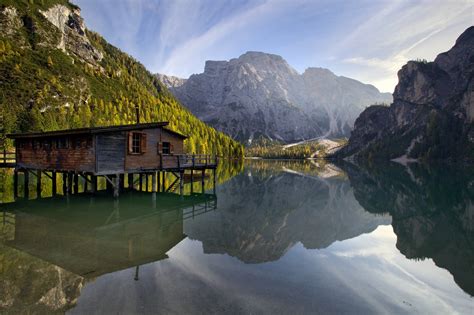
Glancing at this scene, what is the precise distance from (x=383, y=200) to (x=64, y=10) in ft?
691

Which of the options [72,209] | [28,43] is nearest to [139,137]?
[72,209]

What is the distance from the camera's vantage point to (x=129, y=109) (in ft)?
509

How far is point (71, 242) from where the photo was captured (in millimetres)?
17297

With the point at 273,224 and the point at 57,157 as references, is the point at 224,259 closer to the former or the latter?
the point at 273,224

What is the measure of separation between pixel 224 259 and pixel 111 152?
1709 cm

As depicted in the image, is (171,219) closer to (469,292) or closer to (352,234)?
(352,234)

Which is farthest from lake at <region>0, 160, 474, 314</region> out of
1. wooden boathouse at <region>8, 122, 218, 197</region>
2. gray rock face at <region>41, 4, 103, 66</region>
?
gray rock face at <region>41, 4, 103, 66</region>

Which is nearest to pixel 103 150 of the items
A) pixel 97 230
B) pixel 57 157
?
pixel 57 157

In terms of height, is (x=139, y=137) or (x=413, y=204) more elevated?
(x=139, y=137)

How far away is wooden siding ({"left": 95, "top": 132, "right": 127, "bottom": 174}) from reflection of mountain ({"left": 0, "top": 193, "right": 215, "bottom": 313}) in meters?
3.48

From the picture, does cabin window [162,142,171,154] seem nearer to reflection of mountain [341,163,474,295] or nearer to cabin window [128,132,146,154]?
cabin window [128,132,146,154]

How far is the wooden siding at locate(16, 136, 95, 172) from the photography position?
2764 centimetres

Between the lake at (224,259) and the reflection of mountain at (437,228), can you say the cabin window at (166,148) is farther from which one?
the reflection of mountain at (437,228)

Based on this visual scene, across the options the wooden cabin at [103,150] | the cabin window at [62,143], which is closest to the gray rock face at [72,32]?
the wooden cabin at [103,150]
